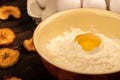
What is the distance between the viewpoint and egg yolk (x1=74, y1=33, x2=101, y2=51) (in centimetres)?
70

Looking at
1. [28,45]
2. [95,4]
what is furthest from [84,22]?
[28,45]

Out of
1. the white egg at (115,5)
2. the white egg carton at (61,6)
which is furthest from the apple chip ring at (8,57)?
the white egg at (115,5)

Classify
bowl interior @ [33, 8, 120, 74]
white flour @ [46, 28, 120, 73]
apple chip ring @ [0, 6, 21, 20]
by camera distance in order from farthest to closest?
1. apple chip ring @ [0, 6, 21, 20]
2. bowl interior @ [33, 8, 120, 74]
3. white flour @ [46, 28, 120, 73]

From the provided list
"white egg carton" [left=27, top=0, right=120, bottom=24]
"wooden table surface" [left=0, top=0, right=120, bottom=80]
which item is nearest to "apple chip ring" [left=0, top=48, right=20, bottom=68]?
"wooden table surface" [left=0, top=0, right=120, bottom=80]

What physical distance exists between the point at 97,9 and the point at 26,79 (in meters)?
0.28

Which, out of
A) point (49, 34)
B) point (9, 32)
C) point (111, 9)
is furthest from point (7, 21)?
point (111, 9)

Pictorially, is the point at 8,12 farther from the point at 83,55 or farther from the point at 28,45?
the point at 83,55

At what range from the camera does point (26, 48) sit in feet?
2.59

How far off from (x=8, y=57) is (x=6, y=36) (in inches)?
3.5

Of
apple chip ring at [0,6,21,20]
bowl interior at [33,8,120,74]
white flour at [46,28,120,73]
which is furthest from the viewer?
apple chip ring at [0,6,21,20]

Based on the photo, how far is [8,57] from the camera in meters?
0.75

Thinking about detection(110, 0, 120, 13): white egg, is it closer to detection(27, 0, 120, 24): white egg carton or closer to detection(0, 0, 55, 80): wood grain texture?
detection(27, 0, 120, 24): white egg carton

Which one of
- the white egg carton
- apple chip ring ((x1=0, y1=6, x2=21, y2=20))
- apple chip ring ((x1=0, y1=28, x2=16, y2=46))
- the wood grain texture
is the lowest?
the wood grain texture

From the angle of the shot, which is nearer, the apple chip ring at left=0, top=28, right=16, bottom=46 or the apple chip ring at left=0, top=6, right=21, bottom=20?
the apple chip ring at left=0, top=28, right=16, bottom=46
